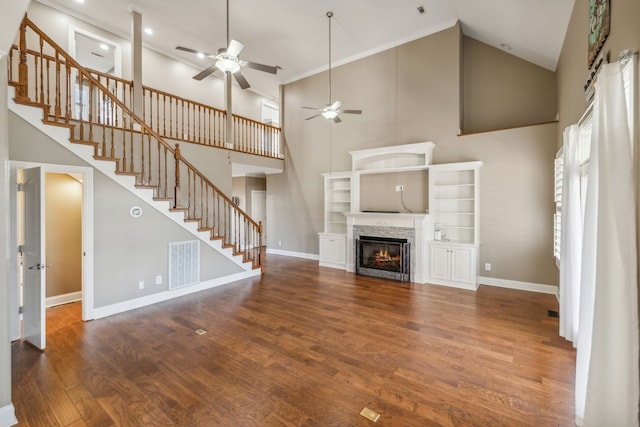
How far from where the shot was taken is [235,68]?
152 inches

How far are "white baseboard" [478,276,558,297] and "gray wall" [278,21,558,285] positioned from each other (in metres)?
0.09

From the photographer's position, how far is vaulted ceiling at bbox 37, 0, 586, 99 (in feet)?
15.0

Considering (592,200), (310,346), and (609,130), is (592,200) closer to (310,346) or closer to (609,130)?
(609,130)

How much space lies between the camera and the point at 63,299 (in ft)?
14.7

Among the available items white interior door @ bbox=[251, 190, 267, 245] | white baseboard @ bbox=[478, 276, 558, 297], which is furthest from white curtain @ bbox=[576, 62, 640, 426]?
white interior door @ bbox=[251, 190, 267, 245]

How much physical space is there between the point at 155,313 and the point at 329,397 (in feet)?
10.0

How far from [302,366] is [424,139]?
519cm

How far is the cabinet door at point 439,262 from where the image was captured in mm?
5454

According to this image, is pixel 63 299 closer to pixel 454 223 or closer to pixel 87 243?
pixel 87 243

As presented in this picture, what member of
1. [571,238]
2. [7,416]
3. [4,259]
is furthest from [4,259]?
[571,238]

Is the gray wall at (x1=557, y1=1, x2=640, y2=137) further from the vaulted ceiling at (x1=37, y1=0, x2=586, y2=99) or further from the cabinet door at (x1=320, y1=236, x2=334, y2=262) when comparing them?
the cabinet door at (x1=320, y1=236, x2=334, y2=262)

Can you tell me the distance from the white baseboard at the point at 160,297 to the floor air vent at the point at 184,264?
11 centimetres

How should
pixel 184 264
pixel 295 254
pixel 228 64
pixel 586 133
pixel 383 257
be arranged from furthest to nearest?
pixel 295 254
pixel 383 257
pixel 184 264
pixel 228 64
pixel 586 133

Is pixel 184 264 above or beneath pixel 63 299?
above
